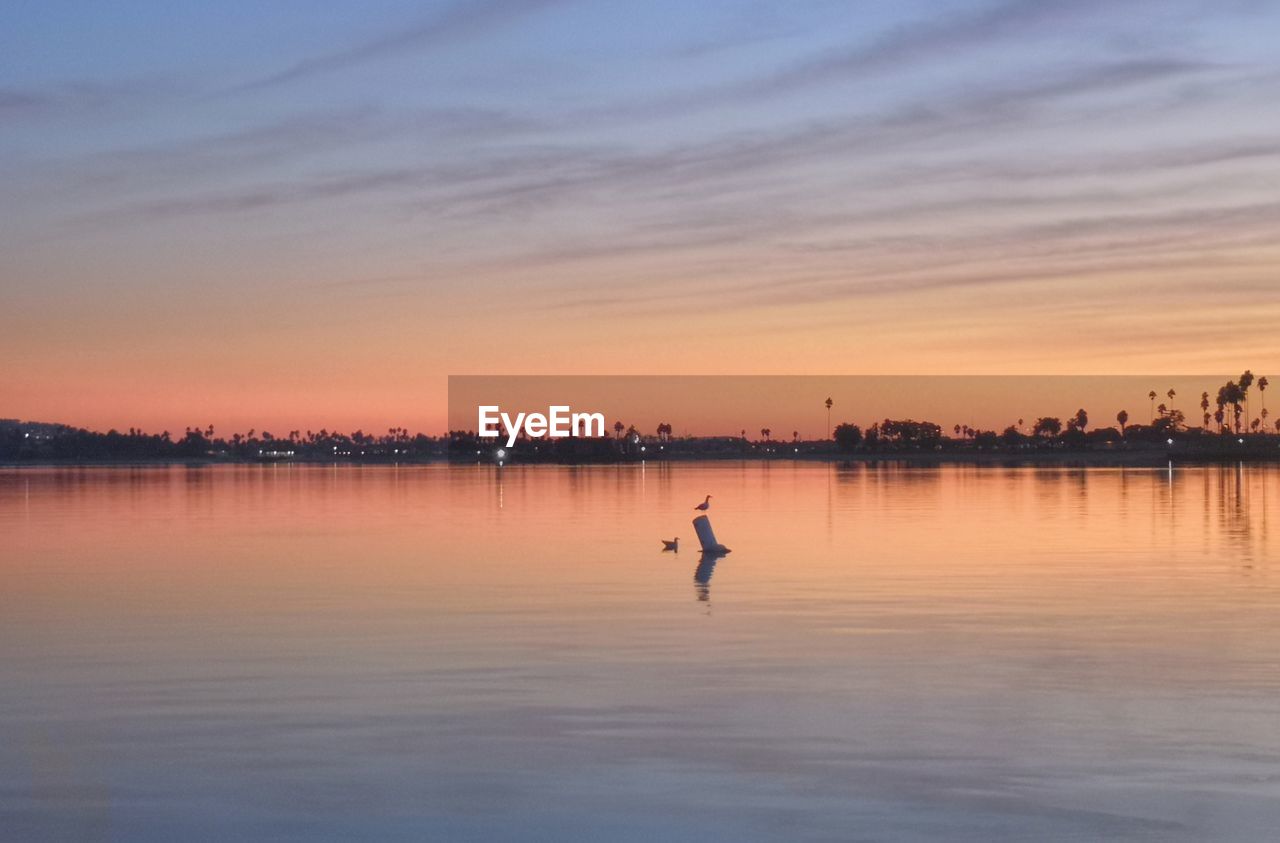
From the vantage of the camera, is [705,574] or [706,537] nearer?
[705,574]

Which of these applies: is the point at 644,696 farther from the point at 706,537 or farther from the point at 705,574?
the point at 706,537

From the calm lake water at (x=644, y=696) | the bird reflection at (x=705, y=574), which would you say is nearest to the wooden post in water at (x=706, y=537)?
the bird reflection at (x=705, y=574)

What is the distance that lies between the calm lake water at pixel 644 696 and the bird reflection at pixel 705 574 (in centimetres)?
17

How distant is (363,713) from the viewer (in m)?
13.5

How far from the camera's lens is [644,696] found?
1430cm

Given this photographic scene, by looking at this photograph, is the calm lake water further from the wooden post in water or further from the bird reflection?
the wooden post in water

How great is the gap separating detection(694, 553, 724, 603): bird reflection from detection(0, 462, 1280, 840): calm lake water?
17 centimetres

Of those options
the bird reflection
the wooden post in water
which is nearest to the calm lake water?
the bird reflection

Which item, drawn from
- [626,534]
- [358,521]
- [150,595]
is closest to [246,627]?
[150,595]

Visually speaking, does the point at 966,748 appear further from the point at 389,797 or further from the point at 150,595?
the point at 150,595

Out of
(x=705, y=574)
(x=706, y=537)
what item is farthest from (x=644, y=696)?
(x=706, y=537)

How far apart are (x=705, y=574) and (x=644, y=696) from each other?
13.1 metres

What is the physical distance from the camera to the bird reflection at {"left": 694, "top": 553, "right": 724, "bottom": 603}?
933 inches

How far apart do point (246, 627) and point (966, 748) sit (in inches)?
444
